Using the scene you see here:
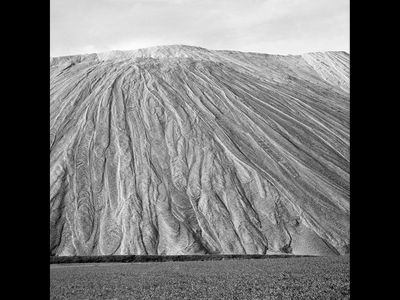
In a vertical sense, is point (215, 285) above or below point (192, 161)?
below

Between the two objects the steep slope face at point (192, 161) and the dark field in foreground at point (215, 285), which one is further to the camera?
the steep slope face at point (192, 161)

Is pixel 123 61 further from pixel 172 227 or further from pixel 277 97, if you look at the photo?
pixel 172 227

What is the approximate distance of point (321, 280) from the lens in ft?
70.3

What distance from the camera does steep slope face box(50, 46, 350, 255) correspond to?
2056 inches

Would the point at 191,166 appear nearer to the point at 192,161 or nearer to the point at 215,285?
the point at 192,161

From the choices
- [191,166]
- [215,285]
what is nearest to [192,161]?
[191,166]

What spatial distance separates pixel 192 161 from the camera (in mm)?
61219

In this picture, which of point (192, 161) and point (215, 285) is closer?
point (215, 285)

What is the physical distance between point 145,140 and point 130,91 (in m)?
11.3

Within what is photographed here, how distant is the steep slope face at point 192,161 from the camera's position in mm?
52219

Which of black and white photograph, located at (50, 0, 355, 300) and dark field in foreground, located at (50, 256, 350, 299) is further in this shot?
black and white photograph, located at (50, 0, 355, 300)

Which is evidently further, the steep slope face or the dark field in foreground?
the steep slope face
